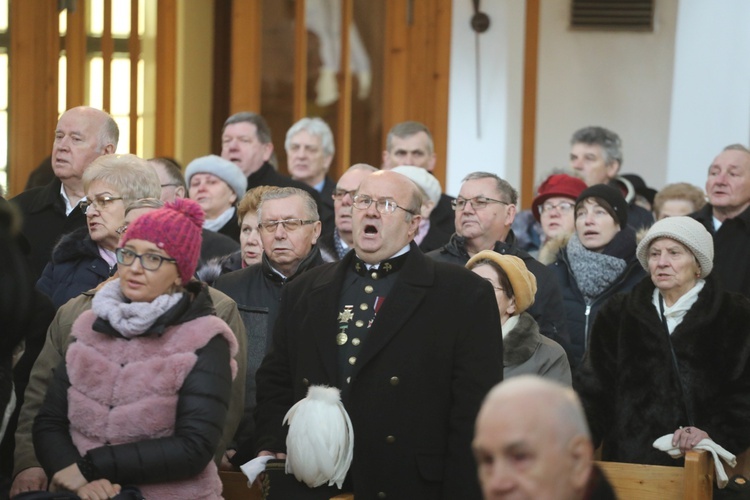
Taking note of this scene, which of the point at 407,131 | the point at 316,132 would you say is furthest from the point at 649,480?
the point at 316,132

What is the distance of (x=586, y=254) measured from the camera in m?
6.45

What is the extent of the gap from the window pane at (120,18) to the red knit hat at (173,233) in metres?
4.76

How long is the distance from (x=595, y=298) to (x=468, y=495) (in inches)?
90.2

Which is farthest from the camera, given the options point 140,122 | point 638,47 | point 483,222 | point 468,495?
point 638,47

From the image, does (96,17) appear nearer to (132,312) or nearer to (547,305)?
(547,305)

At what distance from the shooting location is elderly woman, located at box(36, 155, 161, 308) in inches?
196

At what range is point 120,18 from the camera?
28.1ft

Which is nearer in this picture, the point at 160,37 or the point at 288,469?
the point at 288,469

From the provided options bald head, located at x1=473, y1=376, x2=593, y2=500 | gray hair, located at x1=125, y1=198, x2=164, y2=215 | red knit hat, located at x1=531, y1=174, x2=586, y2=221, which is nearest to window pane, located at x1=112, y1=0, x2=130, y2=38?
A: red knit hat, located at x1=531, y1=174, x2=586, y2=221

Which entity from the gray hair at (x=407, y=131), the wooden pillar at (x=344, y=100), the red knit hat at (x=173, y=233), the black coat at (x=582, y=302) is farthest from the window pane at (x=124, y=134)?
the red knit hat at (x=173, y=233)

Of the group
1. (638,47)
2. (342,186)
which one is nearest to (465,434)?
(342,186)

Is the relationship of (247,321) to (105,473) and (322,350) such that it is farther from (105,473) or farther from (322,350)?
(105,473)

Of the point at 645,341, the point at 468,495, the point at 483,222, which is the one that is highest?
the point at 483,222

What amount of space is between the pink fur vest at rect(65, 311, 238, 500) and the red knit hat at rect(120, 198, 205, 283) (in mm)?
202
